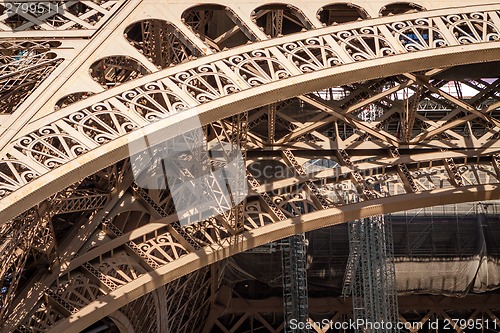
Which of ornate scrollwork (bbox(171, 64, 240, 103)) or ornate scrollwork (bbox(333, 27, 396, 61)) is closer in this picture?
ornate scrollwork (bbox(171, 64, 240, 103))

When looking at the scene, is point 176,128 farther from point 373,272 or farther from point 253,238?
point 373,272

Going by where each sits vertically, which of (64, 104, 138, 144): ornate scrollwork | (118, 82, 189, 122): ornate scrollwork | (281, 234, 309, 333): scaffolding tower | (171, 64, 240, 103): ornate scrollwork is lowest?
(64, 104, 138, 144): ornate scrollwork

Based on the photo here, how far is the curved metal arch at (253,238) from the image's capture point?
1498cm

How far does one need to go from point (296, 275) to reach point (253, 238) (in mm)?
8714

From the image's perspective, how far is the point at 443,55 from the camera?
12016 millimetres

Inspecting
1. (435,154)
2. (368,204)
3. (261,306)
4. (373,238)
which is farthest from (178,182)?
(261,306)

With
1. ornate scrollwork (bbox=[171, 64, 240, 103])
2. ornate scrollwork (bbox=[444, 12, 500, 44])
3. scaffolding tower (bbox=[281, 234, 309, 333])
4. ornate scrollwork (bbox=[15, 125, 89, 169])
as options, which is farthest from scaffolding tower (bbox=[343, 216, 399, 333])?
ornate scrollwork (bbox=[15, 125, 89, 169])

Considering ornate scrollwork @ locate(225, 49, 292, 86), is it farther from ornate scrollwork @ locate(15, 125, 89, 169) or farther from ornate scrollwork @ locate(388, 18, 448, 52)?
ornate scrollwork @ locate(15, 125, 89, 169)

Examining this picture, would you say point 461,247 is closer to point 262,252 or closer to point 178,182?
point 262,252

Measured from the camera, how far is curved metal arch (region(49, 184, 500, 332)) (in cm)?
1498

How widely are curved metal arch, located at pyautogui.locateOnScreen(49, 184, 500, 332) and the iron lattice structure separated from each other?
0.03m

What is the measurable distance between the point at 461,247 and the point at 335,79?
16088 millimetres

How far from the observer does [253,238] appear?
16.3 meters

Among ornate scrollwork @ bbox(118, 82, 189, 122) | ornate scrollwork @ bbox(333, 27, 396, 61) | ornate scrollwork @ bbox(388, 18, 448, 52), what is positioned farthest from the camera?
ornate scrollwork @ bbox(388, 18, 448, 52)
